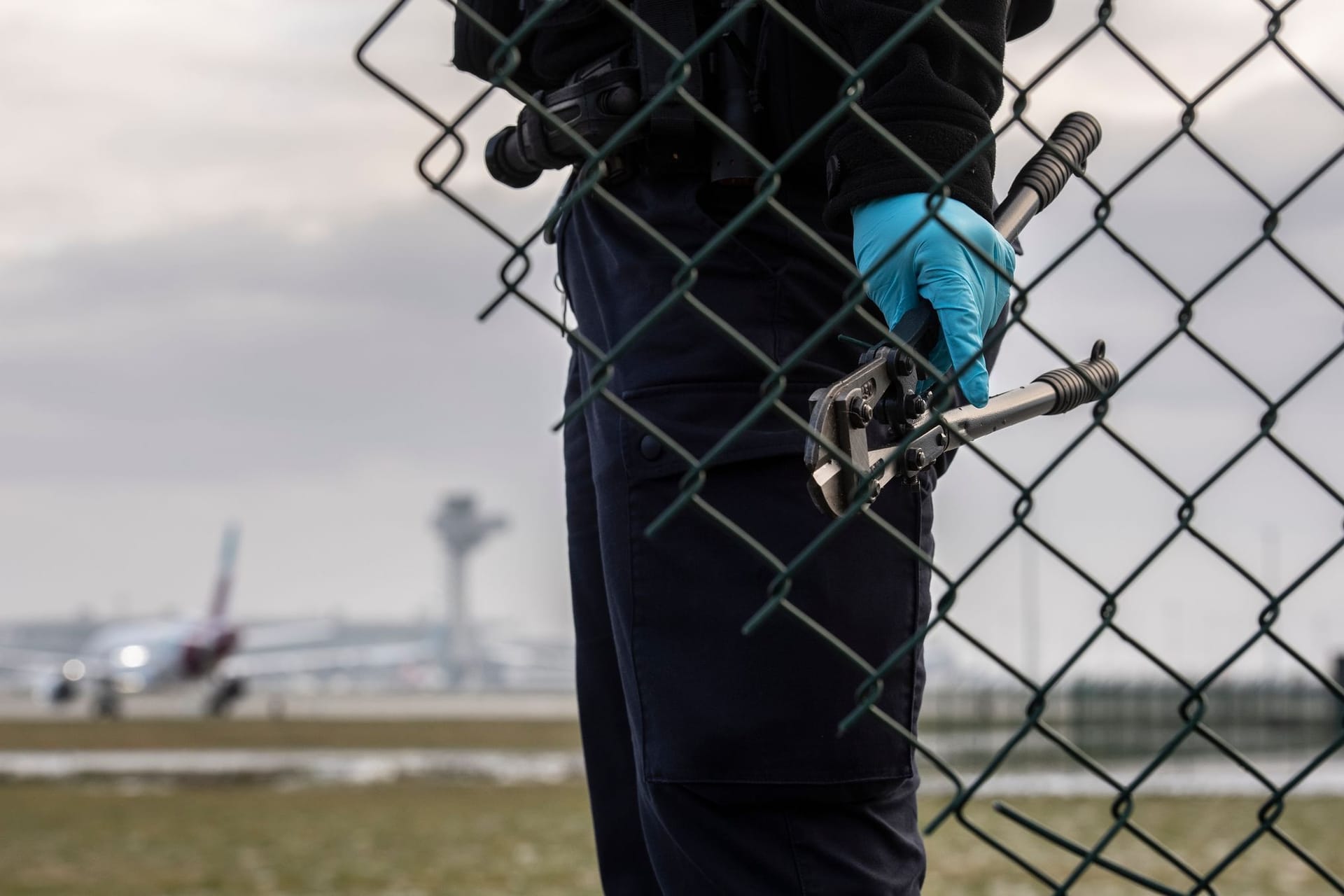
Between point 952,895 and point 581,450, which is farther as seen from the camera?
point 952,895

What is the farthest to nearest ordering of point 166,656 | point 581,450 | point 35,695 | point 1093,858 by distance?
point 35,695 → point 166,656 → point 581,450 → point 1093,858

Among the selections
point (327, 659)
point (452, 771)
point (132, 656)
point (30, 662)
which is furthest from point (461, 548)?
point (452, 771)

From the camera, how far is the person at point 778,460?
155cm

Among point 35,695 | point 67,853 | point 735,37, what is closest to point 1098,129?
point 735,37

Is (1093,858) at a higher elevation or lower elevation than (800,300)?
lower

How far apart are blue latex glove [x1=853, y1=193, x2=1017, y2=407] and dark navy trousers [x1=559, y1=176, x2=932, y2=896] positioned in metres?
0.19

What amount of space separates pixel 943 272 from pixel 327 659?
11027 cm

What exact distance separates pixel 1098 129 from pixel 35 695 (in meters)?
79.9

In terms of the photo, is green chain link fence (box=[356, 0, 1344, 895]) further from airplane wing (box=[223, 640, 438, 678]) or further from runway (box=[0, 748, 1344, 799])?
airplane wing (box=[223, 640, 438, 678])

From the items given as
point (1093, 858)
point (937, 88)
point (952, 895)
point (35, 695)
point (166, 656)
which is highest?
point (937, 88)

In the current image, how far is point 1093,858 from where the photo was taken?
66.6 inches

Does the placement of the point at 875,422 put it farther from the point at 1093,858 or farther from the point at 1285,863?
the point at 1285,863

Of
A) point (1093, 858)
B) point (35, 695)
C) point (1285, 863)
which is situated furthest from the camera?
point (35, 695)

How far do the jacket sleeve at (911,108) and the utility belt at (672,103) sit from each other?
0.19 metres
